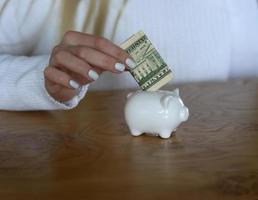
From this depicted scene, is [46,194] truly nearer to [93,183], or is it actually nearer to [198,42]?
[93,183]

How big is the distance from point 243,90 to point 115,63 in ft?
1.00

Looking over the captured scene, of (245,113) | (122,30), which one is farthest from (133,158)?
(122,30)

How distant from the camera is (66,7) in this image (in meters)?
1.03

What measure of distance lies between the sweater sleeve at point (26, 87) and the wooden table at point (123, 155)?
0.7 inches

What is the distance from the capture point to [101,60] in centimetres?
64

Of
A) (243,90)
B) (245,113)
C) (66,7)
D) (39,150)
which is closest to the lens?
(39,150)

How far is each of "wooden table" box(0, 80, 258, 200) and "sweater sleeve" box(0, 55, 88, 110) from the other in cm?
2

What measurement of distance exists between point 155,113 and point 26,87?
1.01 ft

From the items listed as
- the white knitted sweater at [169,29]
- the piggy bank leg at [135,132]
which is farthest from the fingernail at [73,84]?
the white knitted sweater at [169,29]

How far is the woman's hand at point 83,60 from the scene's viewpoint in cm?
64

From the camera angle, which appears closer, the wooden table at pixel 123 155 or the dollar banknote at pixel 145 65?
the wooden table at pixel 123 155

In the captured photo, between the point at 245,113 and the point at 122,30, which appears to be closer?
the point at 245,113

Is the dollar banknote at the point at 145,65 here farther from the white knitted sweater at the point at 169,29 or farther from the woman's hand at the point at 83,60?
the white knitted sweater at the point at 169,29

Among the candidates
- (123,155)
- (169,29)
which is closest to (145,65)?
(123,155)
